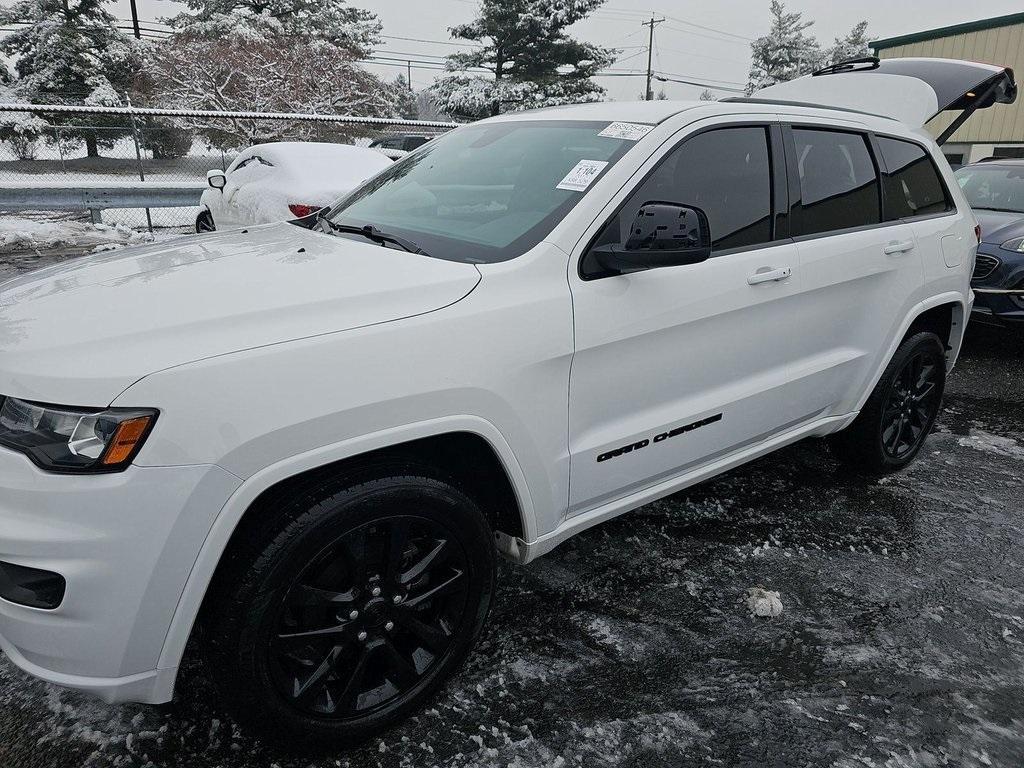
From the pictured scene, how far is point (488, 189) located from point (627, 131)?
530mm

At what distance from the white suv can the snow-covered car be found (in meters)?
3.98

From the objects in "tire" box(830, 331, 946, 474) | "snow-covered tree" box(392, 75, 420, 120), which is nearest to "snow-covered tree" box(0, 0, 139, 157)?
"snow-covered tree" box(392, 75, 420, 120)

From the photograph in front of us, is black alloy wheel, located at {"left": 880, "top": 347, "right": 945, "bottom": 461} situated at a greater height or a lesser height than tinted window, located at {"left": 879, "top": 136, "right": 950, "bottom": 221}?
lesser

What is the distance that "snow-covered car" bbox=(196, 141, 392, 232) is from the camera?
22.5 feet

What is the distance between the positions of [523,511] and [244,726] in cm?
92

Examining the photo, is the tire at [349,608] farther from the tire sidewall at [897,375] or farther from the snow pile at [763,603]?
the tire sidewall at [897,375]

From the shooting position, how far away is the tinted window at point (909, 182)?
3.36 meters

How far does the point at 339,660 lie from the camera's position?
1938 mm

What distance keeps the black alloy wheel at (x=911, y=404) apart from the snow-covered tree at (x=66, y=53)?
27924 millimetres

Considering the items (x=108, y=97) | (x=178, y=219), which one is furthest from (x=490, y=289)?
(x=108, y=97)

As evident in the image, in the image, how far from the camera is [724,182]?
8.81 ft

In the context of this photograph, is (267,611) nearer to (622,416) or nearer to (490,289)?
(490,289)

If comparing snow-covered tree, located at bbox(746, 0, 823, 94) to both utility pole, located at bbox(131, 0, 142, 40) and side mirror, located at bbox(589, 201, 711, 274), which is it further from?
side mirror, located at bbox(589, 201, 711, 274)

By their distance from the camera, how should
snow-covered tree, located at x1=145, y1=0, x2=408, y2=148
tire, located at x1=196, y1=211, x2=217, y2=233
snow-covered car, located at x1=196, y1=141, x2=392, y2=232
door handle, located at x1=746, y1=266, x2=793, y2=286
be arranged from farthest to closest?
snow-covered tree, located at x1=145, y1=0, x2=408, y2=148 < tire, located at x1=196, y1=211, x2=217, y2=233 < snow-covered car, located at x1=196, y1=141, x2=392, y2=232 < door handle, located at x1=746, y1=266, x2=793, y2=286
